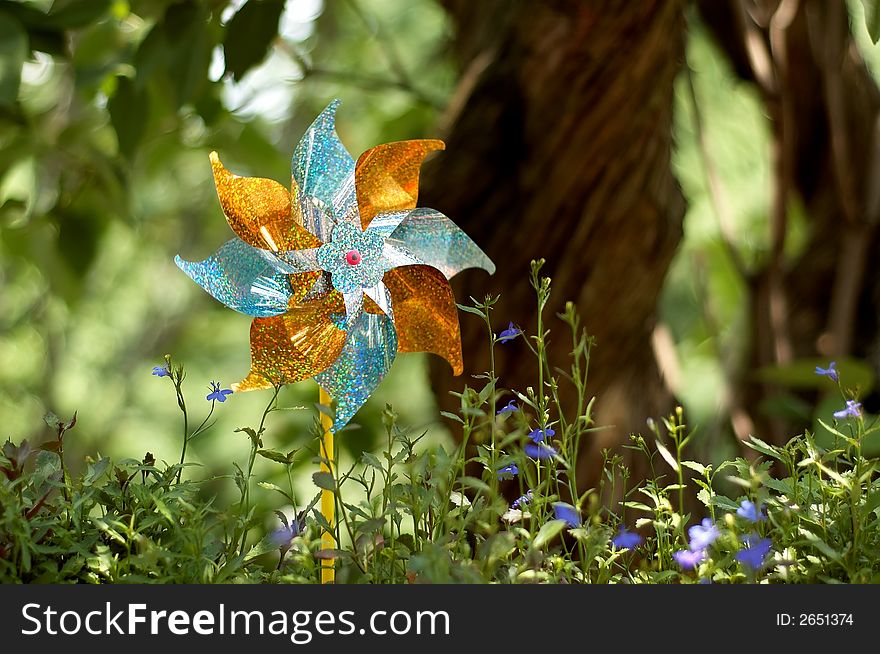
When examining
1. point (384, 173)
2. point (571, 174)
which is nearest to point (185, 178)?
point (571, 174)

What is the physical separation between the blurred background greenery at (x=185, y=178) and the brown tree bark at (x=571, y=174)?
0.11 ft

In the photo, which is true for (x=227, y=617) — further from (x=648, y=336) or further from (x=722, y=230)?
(x=722, y=230)

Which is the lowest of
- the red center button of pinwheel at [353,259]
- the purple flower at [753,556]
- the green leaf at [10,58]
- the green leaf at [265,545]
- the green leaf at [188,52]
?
the purple flower at [753,556]

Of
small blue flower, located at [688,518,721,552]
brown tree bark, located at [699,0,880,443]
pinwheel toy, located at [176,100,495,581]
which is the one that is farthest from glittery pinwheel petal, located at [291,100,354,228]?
brown tree bark, located at [699,0,880,443]

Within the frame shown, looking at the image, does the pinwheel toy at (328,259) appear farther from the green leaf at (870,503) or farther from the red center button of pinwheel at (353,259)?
the green leaf at (870,503)

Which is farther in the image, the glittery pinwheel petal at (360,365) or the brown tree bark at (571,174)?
the brown tree bark at (571,174)

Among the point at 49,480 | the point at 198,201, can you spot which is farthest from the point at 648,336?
the point at 198,201

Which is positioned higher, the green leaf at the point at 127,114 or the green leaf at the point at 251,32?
the green leaf at the point at 251,32

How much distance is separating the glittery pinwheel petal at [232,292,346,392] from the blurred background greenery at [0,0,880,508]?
0.18 metres

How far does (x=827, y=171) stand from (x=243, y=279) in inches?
31.0

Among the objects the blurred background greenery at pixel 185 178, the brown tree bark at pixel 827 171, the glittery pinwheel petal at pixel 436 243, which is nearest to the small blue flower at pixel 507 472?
the glittery pinwheel petal at pixel 436 243

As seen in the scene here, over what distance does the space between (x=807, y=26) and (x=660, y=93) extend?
41 cm

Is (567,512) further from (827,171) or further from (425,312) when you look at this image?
(827,171)

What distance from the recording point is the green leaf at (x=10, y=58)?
48 cm
